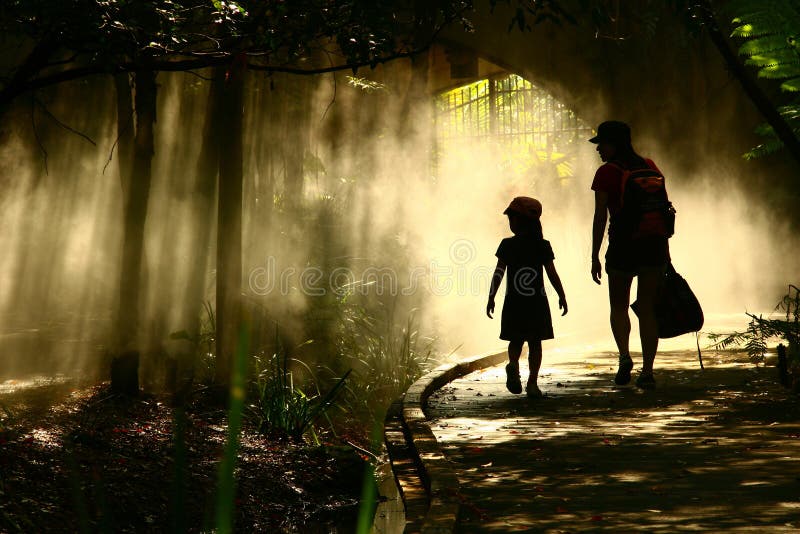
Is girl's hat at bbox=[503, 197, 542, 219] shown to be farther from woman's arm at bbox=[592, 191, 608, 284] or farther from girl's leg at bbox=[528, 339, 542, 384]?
girl's leg at bbox=[528, 339, 542, 384]

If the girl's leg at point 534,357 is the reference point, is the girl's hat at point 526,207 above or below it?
above

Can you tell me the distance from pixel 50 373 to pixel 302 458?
14.6ft

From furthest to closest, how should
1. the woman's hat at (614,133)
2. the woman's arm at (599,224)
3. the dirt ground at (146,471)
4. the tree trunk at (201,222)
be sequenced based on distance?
the tree trunk at (201,222) < the woman's hat at (614,133) < the woman's arm at (599,224) < the dirt ground at (146,471)

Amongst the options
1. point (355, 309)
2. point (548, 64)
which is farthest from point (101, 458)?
point (548, 64)

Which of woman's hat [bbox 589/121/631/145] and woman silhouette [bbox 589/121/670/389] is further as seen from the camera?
woman's hat [bbox 589/121/631/145]

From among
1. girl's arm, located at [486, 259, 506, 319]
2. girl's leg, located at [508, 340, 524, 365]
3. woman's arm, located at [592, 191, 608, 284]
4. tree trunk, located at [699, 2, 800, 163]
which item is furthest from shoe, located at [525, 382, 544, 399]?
tree trunk, located at [699, 2, 800, 163]

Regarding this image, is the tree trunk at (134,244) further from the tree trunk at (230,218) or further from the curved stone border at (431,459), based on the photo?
the curved stone border at (431,459)

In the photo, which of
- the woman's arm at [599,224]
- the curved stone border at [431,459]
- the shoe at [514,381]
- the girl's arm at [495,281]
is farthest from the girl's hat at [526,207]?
the curved stone border at [431,459]

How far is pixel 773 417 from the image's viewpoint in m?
6.78

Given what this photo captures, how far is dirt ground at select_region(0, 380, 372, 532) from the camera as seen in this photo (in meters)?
5.67

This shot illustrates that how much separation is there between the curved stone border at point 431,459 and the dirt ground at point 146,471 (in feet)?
2.07

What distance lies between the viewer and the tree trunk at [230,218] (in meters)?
8.77

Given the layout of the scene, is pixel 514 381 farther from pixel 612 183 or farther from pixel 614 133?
pixel 614 133

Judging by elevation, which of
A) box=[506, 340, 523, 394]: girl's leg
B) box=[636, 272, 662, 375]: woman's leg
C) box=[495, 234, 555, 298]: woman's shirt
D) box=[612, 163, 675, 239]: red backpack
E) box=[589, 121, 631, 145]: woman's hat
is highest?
box=[589, 121, 631, 145]: woman's hat
